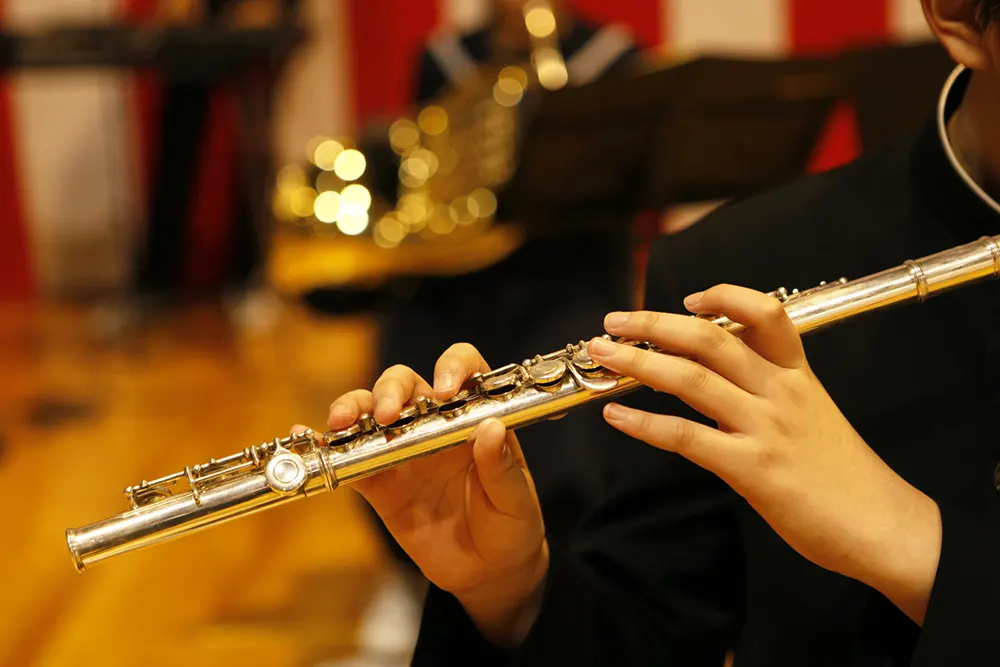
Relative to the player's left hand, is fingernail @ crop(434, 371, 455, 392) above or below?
above

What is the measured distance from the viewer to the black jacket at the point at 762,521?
2.70 ft

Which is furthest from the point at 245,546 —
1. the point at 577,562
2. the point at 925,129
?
the point at 925,129

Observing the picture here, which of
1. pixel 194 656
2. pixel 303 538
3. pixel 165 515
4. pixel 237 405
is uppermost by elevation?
pixel 237 405

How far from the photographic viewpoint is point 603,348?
2.35 feet

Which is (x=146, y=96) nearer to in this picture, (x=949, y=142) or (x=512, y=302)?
(x=512, y=302)

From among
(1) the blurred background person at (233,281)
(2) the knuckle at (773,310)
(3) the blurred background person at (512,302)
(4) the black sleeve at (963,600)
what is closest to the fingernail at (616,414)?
(2) the knuckle at (773,310)

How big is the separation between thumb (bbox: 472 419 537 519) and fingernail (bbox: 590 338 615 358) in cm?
9

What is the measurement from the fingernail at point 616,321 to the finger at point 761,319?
5 cm

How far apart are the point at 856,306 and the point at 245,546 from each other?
183cm

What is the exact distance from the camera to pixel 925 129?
0.88 m

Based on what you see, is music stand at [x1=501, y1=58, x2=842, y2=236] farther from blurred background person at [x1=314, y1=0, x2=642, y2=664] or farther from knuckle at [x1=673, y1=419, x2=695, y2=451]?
knuckle at [x1=673, y1=419, x2=695, y2=451]

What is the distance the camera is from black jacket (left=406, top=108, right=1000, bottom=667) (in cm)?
82

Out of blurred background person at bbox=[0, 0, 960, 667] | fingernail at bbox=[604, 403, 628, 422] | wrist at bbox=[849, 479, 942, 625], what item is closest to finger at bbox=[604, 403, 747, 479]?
fingernail at bbox=[604, 403, 628, 422]

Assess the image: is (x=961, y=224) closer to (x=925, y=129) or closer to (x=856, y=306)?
(x=925, y=129)
